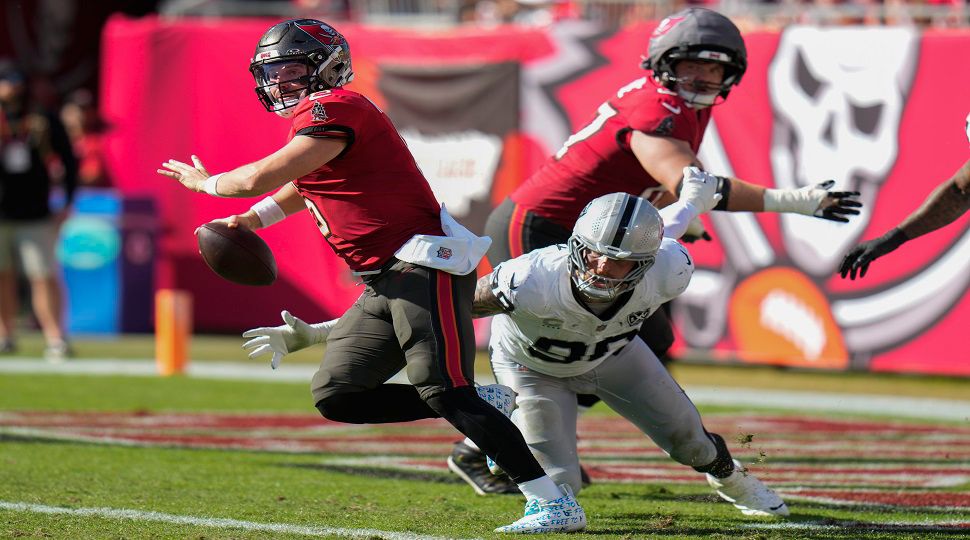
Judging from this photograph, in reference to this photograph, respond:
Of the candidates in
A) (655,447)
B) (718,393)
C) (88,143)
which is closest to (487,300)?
(655,447)

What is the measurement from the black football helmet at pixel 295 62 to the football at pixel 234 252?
474 mm

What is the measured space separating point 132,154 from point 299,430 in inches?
252

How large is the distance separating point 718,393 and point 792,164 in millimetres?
1953

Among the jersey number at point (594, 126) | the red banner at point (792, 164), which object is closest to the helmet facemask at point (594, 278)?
the jersey number at point (594, 126)

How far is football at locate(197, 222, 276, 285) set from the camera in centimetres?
511

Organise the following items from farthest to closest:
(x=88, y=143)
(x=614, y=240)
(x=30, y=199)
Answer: (x=88, y=143)
(x=30, y=199)
(x=614, y=240)

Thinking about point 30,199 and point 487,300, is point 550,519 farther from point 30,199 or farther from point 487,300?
point 30,199

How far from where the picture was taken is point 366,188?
4.84 metres

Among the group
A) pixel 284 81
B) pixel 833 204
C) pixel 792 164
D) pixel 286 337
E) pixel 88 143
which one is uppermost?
pixel 284 81

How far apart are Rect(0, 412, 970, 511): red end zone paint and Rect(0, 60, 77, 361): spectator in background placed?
3098 mm

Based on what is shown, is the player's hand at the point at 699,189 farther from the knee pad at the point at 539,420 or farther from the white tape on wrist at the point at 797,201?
the knee pad at the point at 539,420

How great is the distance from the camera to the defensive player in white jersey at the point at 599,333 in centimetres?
463

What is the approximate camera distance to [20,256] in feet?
38.0

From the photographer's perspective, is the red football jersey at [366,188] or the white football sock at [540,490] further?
the red football jersey at [366,188]
